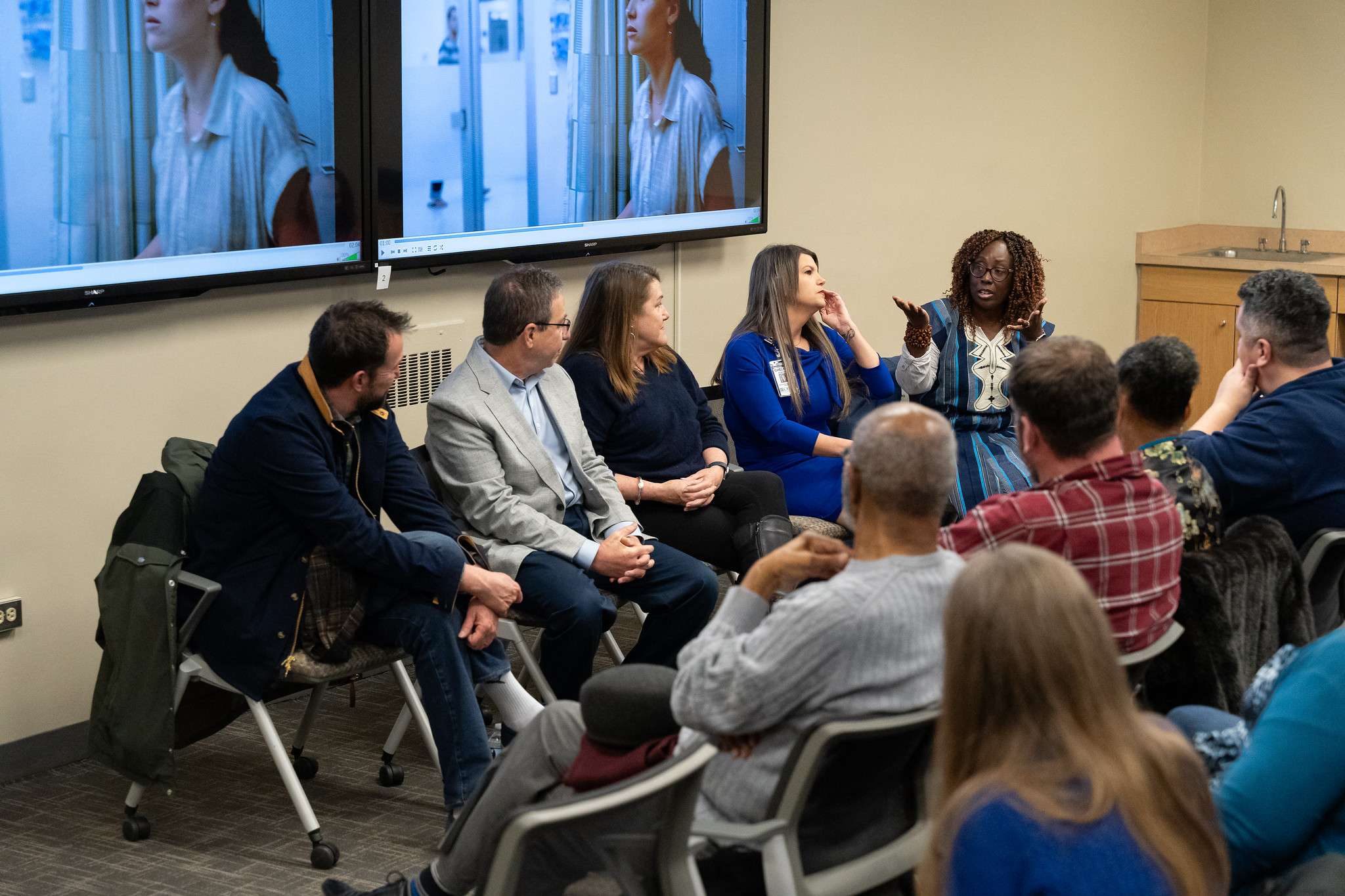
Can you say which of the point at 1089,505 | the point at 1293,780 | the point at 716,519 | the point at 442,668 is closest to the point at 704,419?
the point at 716,519

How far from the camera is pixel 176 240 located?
3.44 metres

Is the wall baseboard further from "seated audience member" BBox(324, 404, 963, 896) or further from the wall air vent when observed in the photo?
"seated audience member" BBox(324, 404, 963, 896)

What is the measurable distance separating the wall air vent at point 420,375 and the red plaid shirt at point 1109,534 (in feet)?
7.53

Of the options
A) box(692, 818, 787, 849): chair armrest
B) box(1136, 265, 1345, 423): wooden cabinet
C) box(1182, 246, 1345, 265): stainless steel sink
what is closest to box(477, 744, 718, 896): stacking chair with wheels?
box(692, 818, 787, 849): chair armrest

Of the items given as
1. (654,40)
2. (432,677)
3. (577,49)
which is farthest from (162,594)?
(654,40)

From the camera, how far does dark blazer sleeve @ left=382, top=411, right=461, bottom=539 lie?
124 inches

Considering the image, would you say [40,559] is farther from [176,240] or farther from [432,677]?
[432,677]

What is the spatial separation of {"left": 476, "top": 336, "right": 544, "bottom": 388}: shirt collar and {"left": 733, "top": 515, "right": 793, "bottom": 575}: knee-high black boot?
76cm

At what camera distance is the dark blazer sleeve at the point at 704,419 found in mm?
3957

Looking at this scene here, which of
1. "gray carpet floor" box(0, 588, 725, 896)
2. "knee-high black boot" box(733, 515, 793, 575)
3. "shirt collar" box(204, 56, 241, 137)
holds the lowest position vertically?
"gray carpet floor" box(0, 588, 725, 896)

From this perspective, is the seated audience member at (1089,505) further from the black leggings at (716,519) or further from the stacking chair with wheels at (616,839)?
the black leggings at (716,519)

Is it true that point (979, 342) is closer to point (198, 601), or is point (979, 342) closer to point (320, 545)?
point (320, 545)

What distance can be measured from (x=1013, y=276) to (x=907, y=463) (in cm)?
261

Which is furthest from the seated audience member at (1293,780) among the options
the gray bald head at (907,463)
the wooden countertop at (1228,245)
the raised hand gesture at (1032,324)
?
the wooden countertop at (1228,245)
